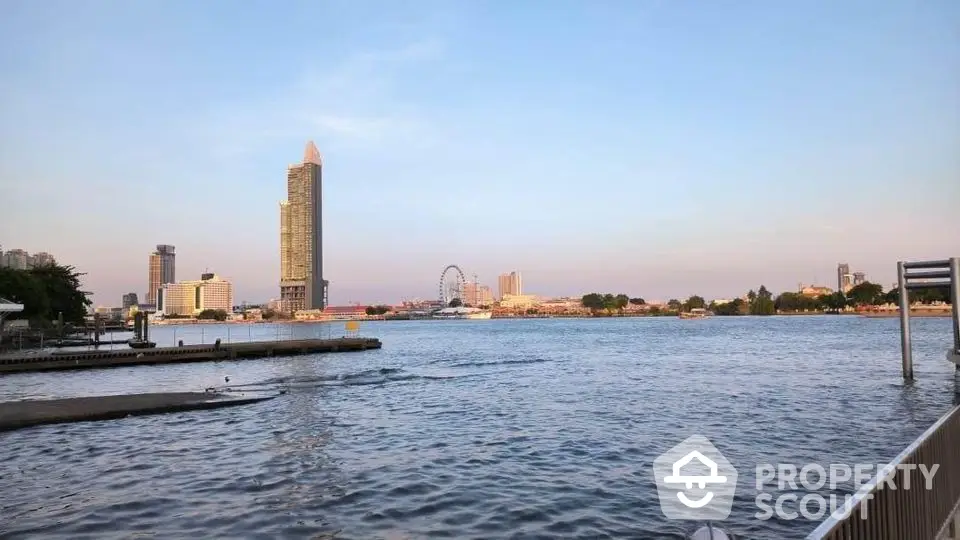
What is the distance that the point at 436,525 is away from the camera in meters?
13.1

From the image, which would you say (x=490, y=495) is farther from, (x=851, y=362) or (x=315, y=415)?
(x=851, y=362)

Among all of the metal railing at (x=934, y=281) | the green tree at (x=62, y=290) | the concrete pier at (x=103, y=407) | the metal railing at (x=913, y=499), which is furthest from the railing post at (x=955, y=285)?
the green tree at (x=62, y=290)

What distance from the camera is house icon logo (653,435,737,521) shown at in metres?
13.9

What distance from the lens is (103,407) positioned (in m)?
29.2

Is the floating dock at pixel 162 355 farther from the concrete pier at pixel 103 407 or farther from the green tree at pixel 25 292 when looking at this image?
the concrete pier at pixel 103 407

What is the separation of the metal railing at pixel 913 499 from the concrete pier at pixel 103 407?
29.0m

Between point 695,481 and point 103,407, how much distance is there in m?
25.0

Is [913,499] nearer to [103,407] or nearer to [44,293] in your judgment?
[103,407]

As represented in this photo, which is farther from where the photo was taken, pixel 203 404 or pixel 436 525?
pixel 203 404

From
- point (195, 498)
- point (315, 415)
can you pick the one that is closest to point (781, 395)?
point (315, 415)

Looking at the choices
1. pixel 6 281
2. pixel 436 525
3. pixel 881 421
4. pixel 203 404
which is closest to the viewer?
pixel 436 525

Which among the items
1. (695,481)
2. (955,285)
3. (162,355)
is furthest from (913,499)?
(162,355)

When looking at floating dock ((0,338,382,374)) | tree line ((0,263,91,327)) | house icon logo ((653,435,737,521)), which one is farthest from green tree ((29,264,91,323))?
house icon logo ((653,435,737,521))

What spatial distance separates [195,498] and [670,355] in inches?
2250
